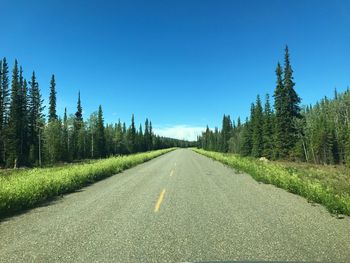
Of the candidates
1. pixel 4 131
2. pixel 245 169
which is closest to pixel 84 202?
pixel 245 169

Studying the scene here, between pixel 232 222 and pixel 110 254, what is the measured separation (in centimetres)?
346

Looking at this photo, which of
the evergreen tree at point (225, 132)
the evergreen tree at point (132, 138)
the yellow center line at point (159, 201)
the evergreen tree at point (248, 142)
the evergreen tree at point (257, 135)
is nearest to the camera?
the yellow center line at point (159, 201)

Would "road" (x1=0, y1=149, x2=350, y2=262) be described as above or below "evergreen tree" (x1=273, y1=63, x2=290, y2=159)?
below

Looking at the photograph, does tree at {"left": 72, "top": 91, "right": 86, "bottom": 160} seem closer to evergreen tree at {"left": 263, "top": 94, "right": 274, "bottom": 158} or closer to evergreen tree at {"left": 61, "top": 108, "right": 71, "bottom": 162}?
evergreen tree at {"left": 61, "top": 108, "right": 71, "bottom": 162}

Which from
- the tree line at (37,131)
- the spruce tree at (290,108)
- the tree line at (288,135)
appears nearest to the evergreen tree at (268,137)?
the tree line at (288,135)

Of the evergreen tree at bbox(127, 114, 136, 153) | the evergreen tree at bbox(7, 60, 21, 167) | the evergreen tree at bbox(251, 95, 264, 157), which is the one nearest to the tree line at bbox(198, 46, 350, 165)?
the evergreen tree at bbox(251, 95, 264, 157)

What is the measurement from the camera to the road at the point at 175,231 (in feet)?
18.9

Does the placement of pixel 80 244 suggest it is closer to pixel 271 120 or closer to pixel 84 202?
pixel 84 202

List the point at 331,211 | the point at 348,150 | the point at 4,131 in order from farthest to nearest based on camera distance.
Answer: the point at 348,150
the point at 4,131
the point at 331,211

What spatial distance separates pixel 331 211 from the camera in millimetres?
9523

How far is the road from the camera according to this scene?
18.9 feet

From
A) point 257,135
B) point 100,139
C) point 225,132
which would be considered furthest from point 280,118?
point 225,132

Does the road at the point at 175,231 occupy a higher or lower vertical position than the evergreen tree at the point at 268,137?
lower

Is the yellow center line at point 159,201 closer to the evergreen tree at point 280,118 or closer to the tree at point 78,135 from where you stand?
the evergreen tree at point 280,118
